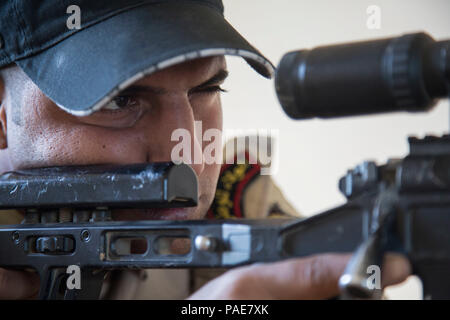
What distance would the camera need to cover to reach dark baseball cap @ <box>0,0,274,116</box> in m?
0.85

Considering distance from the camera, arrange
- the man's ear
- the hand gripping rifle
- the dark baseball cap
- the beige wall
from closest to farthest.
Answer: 1. the hand gripping rifle
2. the dark baseball cap
3. the man's ear
4. the beige wall

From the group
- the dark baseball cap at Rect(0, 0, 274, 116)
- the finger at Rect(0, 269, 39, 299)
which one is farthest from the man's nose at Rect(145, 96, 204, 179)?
the finger at Rect(0, 269, 39, 299)

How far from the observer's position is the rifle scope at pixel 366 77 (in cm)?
56

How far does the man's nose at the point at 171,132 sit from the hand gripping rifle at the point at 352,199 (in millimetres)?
166

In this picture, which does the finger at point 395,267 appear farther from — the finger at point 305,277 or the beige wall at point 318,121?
the beige wall at point 318,121

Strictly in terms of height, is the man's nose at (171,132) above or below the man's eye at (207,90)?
below

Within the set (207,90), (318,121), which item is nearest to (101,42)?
(207,90)

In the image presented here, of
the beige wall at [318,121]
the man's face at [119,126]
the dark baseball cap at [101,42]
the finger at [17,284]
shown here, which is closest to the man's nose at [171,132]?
the man's face at [119,126]

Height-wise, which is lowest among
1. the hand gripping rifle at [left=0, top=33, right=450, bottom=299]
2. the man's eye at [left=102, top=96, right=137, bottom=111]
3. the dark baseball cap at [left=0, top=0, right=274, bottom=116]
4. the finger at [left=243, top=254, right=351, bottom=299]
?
the finger at [left=243, top=254, right=351, bottom=299]

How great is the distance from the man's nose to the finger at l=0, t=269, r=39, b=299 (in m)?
0.28

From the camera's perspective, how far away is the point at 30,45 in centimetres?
97

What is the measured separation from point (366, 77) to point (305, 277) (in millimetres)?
213

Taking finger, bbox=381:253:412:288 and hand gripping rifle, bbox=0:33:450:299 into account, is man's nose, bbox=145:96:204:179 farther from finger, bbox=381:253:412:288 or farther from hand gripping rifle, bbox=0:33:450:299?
finger, bbox=381:253:412:288

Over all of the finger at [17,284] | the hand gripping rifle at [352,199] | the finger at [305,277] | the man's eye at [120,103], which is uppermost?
the man's eye at [120,103]
